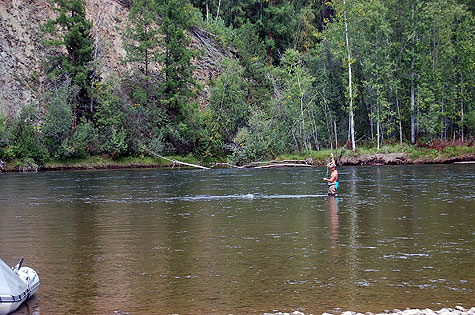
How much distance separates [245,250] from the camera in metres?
14.8

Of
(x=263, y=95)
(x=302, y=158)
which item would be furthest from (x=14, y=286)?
(x=263, y=95)

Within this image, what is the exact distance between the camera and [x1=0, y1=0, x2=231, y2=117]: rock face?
57219 mm

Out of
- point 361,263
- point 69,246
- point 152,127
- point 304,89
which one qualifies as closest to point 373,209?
point 361,263

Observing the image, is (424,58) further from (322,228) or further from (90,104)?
(322,228)

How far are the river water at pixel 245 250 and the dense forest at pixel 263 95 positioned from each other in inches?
1037

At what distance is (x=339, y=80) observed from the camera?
203 feet

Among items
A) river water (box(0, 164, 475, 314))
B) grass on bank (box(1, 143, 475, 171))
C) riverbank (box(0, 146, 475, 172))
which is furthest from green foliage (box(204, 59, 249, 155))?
river water (box(0, 164, 475, 314))

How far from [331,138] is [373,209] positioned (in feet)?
119

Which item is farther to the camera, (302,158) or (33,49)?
(33,49)

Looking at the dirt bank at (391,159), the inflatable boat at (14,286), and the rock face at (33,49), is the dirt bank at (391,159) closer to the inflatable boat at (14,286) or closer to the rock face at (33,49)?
the rock face at (33,49)

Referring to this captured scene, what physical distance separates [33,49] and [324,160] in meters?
35.6

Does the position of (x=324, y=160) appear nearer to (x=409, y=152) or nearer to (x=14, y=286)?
(x=409, y=152)

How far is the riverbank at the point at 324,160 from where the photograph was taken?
165 feet

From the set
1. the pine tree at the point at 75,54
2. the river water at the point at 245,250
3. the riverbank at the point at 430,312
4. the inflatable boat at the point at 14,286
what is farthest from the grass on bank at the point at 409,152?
the inflatable boat at the point at 14,286
